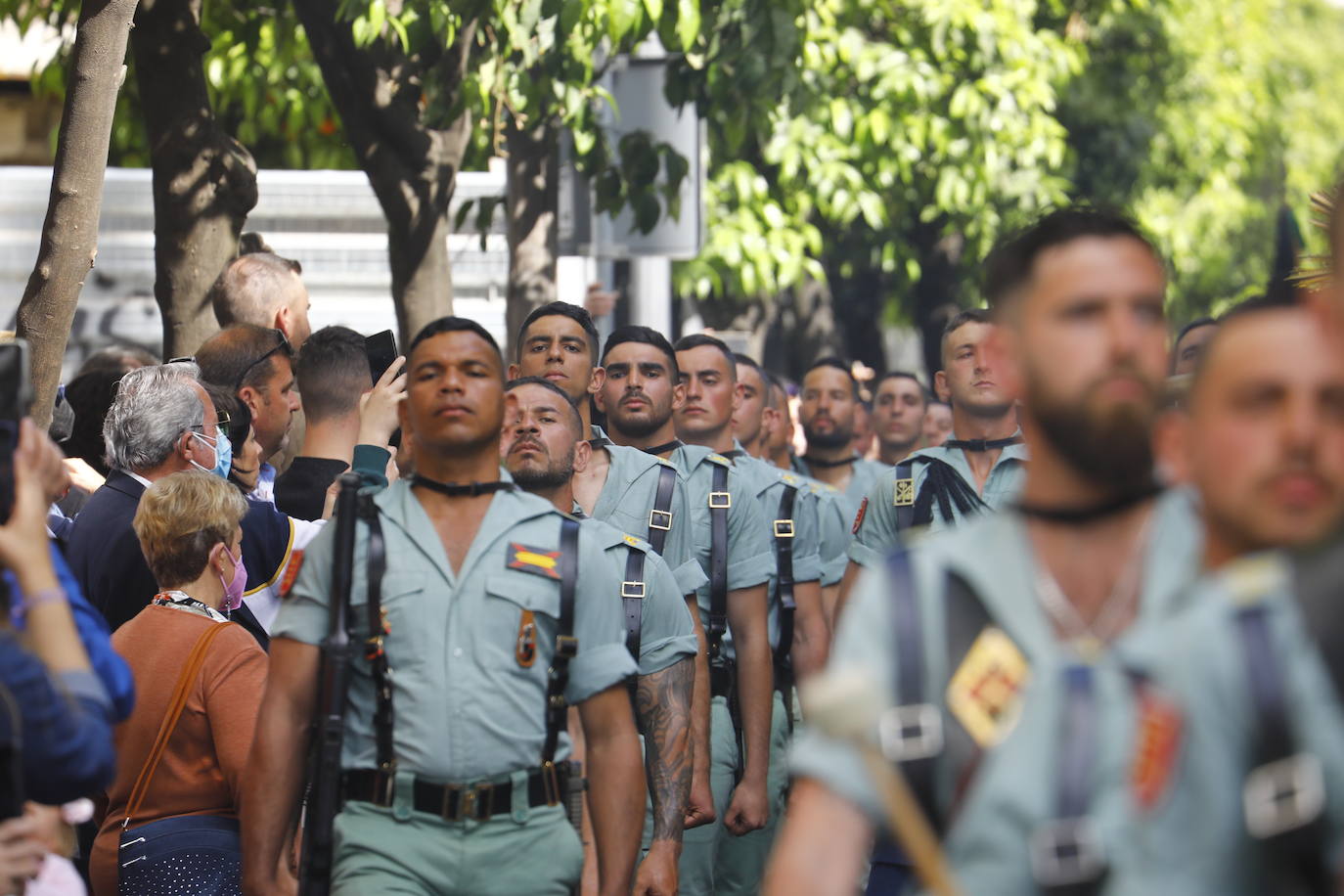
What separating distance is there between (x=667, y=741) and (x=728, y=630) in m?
1.28

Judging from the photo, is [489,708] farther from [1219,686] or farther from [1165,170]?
[1165,170]

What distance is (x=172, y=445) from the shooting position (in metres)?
6.54

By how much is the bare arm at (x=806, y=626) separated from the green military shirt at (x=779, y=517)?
51mm

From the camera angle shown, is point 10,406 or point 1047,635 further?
point 10,406

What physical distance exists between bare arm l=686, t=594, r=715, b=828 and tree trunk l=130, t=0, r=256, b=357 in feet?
9.65

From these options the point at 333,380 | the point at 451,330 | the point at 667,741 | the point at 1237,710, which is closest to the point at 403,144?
the point at 333,380

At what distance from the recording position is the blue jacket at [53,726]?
3.65 m

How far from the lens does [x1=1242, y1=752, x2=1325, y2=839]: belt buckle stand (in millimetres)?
2510

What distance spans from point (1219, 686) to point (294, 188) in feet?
33.0

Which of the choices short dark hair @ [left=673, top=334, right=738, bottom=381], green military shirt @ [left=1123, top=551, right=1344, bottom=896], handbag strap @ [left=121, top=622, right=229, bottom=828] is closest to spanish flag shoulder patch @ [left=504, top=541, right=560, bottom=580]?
handbag strap @ [left=121, top=622, right=229, bottom=828]

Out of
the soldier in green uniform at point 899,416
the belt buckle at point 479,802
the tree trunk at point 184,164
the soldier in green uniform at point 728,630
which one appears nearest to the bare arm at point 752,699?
the soldier in green uniform at point 728,630

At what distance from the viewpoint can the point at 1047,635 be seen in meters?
3.01

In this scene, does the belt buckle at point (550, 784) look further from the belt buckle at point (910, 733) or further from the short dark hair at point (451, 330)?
the belt buckle at point (910, 733)

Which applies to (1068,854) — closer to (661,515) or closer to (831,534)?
(661,515)
